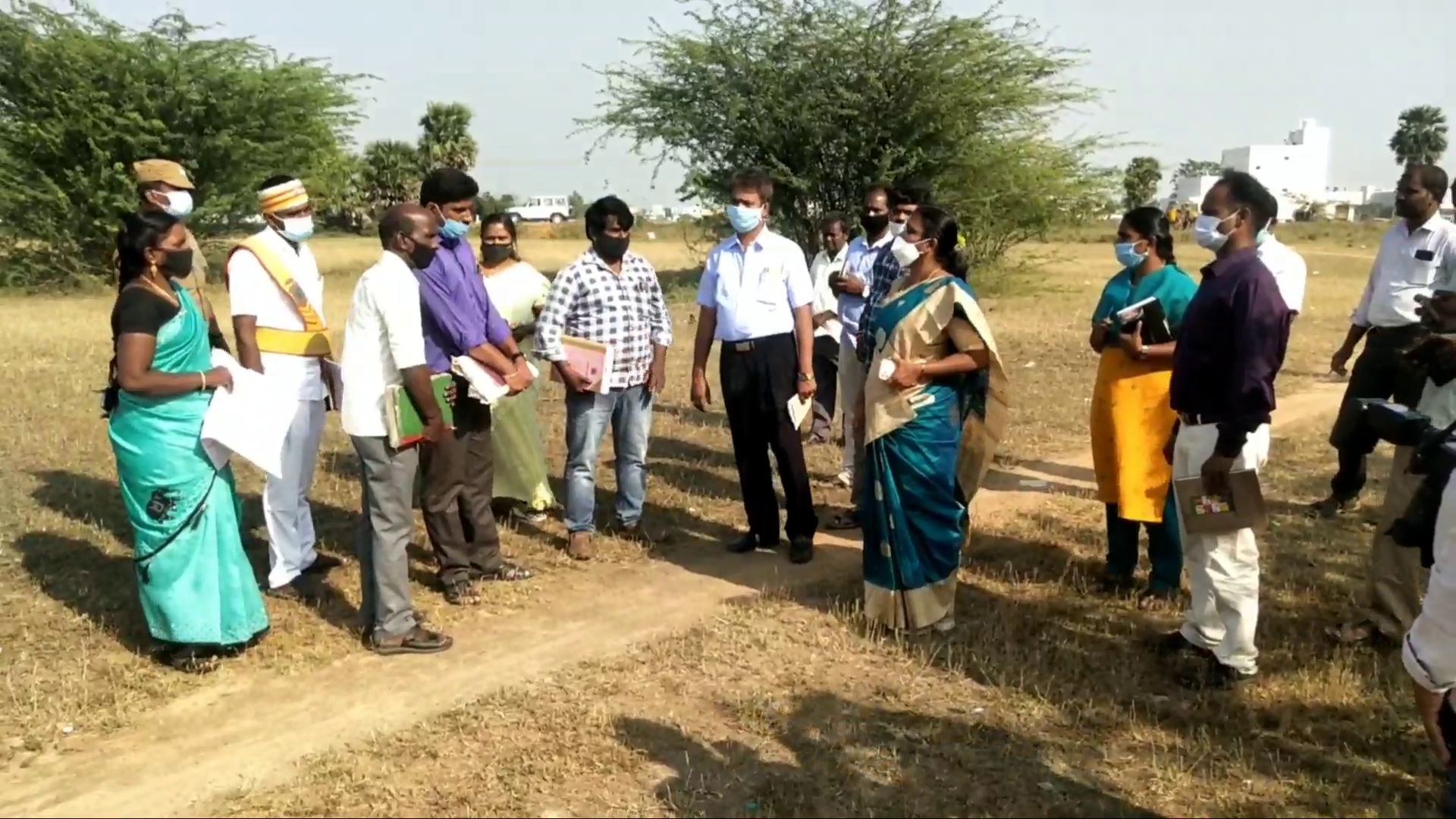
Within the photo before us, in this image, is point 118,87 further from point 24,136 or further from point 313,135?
point 313,135

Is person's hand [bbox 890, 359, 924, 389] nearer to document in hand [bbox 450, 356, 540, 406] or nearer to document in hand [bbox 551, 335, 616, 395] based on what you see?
document in hand [bbox 551, 335, 616, 395]

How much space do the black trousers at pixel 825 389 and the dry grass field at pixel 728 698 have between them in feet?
6.24

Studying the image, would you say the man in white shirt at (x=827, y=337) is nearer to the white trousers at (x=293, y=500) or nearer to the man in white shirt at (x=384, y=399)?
the white trousers at (x=293, y=500)

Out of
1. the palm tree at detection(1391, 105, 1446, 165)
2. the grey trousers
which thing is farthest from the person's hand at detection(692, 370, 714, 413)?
the palm tree at detection(1391, 105, 1446, 165)

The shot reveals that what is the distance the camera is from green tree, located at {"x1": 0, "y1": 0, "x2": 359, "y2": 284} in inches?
816

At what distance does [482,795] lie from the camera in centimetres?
338

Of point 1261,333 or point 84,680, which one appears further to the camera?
point 84,680

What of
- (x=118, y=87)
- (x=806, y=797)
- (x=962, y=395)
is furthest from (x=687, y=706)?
(x=118, y=87)

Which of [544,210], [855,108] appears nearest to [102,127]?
[855,108]

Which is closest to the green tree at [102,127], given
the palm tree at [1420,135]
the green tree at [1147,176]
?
the green tree at [1147,176]

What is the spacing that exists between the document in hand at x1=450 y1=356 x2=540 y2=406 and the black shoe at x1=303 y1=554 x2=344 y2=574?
1.22m

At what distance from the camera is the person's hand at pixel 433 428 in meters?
4.53

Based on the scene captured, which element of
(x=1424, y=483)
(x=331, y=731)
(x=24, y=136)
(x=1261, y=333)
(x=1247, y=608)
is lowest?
(x=331, y=731)

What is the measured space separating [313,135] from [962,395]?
22.2 meters
